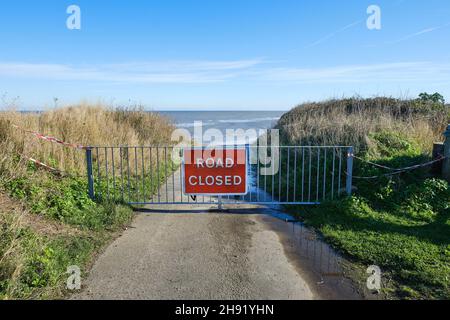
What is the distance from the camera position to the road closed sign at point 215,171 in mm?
6789

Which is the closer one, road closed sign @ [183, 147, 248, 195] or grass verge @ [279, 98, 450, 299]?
grass verge @ [279, 98, 450, 299]

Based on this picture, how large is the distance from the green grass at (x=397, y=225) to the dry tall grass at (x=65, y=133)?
19.0ft

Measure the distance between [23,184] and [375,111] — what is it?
12.9 metres

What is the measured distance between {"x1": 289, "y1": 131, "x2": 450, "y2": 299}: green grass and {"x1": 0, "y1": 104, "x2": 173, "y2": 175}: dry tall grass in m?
5.79

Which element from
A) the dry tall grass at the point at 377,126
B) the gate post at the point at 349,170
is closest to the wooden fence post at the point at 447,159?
the dry tall grass at the point at 377,126

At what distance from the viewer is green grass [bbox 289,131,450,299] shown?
415 cm

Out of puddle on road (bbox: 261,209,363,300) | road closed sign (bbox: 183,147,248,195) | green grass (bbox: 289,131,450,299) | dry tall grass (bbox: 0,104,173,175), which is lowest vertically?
puddle on road (bbox: 261,209,363,300)

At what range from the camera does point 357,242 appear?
520cm

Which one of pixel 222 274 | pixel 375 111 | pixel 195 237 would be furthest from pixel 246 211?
pixel 375 111

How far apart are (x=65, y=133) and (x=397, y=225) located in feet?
29.1

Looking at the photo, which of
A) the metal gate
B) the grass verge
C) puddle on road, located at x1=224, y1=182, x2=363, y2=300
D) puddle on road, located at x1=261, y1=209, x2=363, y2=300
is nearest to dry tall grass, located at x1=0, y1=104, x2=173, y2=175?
the metal gate

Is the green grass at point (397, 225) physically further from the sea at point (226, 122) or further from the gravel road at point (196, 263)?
the sea at point (226, 122)

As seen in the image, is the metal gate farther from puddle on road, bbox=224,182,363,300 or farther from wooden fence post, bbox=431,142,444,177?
wooden fence post, bbox=431,142,444,177

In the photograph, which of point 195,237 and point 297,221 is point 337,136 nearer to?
point 297,221
